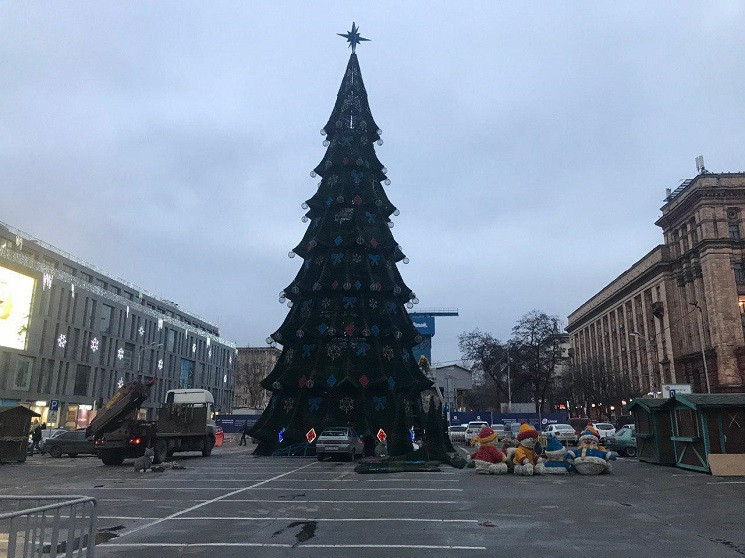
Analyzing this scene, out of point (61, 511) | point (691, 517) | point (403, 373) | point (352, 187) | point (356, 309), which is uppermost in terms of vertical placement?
point (352, 187)

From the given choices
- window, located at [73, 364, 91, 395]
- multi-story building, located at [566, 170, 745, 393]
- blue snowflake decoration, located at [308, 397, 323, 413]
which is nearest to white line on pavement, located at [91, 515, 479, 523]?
blue snowflake decoration, located at [308, 397, 323, 413]

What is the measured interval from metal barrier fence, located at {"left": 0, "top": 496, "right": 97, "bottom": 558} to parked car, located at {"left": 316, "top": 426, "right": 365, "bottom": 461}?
19582 mm

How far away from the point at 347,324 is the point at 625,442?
52.4ft

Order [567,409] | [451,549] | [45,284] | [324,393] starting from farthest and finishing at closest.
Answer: [567,409]
[45,284]
[324,393]
[451,549]

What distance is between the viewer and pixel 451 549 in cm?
890

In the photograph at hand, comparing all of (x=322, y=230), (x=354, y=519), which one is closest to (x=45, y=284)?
(x=322, y=230)

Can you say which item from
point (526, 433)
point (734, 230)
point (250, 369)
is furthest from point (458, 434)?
point (250, 369)

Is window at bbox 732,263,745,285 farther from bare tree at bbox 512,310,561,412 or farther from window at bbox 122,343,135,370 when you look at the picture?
window at bbox 122,343,135,370

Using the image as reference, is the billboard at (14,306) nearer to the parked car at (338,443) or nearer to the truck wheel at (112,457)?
the truck wheel at (112,457)

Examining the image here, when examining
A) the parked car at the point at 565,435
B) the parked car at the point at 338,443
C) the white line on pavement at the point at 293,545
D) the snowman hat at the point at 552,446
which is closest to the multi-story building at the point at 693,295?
the parked car at the point at 565,435

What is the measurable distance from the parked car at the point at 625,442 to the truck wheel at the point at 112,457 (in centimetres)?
2477

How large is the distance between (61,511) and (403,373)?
25941 millimetres

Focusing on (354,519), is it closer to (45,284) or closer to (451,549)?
(451,549)

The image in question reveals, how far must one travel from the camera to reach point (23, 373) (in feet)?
171
